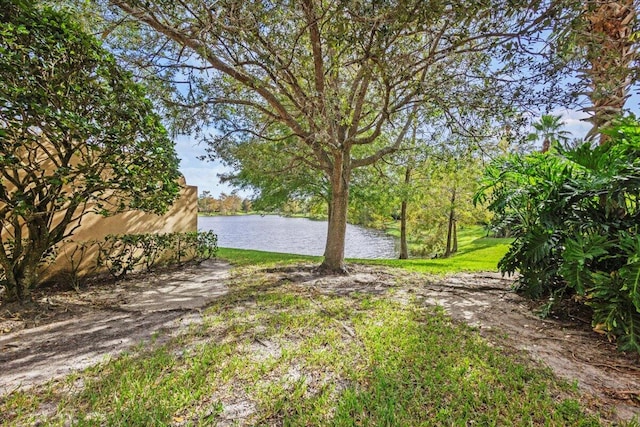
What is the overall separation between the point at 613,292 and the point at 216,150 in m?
7.33

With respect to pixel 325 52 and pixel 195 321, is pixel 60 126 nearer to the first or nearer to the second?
pixel 195 321

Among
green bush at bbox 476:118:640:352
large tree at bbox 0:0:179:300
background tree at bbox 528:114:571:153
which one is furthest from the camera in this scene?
background tree at bbox 528:114:571:153

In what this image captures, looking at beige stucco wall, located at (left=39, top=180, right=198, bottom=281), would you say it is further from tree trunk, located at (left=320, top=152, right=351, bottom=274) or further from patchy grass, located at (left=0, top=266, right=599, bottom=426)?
patchy grass, located at (left=0, top=266, right=599, bottom=426)

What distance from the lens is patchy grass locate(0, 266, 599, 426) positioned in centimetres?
196

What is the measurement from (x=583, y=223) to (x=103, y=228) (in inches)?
312

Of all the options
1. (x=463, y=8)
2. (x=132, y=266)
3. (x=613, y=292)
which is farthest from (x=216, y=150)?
(x=613, y=292)

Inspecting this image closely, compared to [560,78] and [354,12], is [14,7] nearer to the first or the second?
[354,12]


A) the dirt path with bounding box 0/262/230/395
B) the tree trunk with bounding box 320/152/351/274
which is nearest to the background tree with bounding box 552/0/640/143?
the tree trunk with bounding box 320/152/351/274

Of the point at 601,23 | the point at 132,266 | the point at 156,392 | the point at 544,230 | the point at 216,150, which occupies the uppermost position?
the point at 601,23

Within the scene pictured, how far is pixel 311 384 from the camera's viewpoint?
2.35 meters

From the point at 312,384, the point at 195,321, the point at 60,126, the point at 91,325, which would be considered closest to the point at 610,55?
the point at 312,384

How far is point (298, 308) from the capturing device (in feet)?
13.9

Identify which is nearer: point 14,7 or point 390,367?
point 390,367

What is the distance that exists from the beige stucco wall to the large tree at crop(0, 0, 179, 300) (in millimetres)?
752
